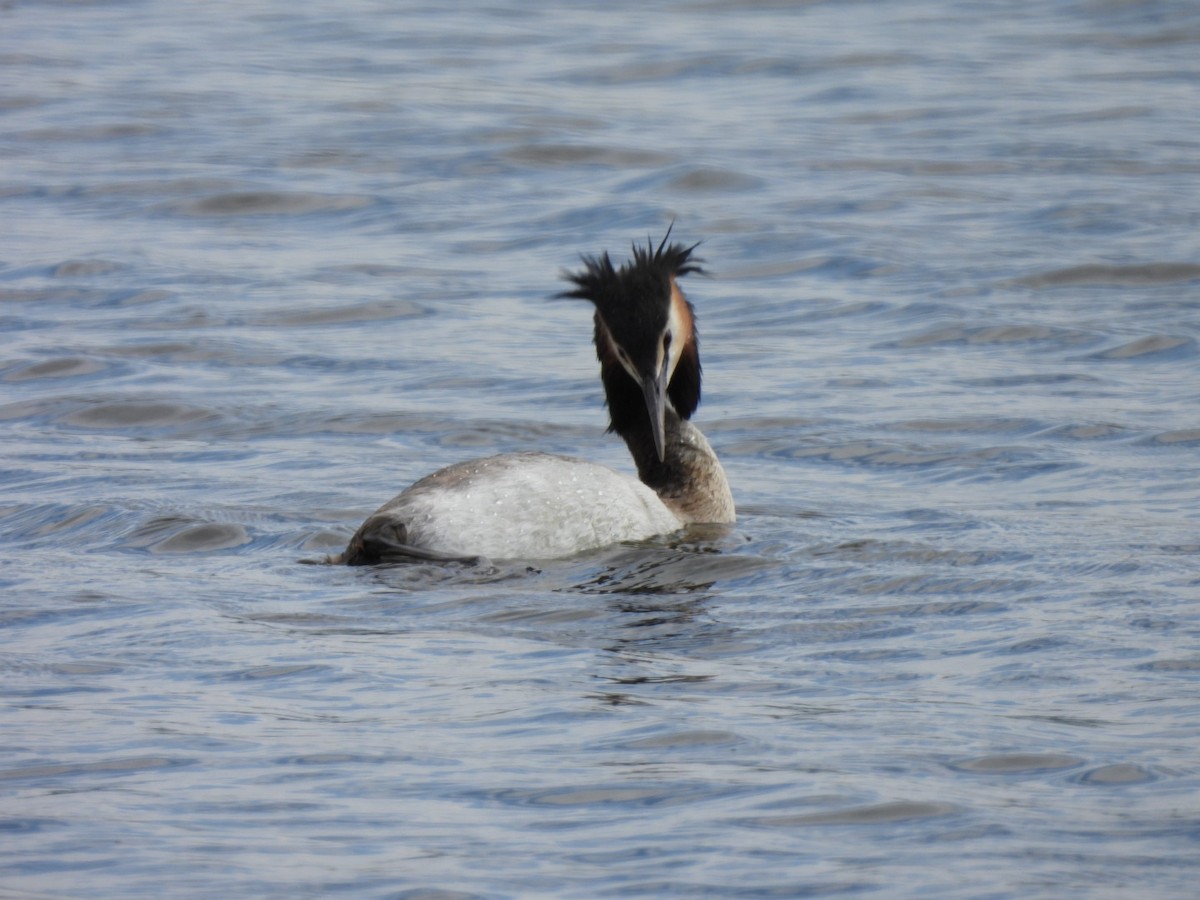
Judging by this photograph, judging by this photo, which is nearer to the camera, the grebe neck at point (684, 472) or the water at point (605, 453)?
the water at point (605, 453)

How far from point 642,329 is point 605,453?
2.28 metres

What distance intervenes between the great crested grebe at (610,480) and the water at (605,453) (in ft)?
0.50

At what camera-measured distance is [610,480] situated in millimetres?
9453

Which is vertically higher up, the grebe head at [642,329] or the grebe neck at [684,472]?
the grebe head at [642,329]

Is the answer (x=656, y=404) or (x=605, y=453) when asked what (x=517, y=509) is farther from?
(x=605, y=453)

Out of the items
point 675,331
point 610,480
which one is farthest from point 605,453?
point 610,480

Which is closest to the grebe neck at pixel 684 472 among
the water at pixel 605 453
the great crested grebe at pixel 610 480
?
the great crested grebe at pixel 610 480

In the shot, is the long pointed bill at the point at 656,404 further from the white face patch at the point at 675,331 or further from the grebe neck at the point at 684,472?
the grebe neck at the point at 684,472

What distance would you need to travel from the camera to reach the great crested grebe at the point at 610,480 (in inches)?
347

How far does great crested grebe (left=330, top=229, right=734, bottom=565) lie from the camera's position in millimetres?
8805

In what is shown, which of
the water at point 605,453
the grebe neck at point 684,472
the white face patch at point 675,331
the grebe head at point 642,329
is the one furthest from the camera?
the grebe neck at point 684,472

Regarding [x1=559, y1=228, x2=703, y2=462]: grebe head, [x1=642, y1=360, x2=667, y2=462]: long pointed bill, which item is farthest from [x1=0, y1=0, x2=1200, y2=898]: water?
[x1=559, y1=228, x2=703, y2=462]: grebe head

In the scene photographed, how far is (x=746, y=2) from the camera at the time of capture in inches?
1062

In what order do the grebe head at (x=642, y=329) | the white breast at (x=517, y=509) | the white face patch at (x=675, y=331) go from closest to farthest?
the white breast at (x=517, y=509) → the grebe head at (x=642, y=329) → the white face patch at (x=675, y=331)
